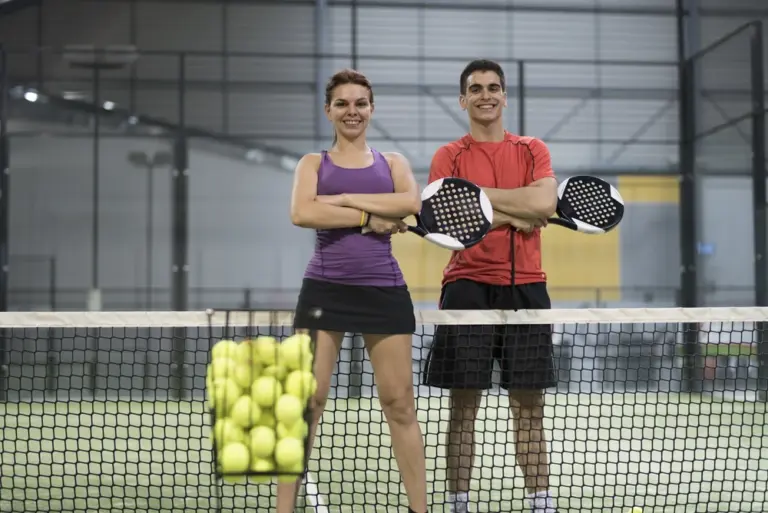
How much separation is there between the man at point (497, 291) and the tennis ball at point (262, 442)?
1.03 meters

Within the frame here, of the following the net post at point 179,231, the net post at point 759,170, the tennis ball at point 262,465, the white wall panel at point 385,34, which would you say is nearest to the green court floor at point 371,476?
the tennis ball at point 262,465

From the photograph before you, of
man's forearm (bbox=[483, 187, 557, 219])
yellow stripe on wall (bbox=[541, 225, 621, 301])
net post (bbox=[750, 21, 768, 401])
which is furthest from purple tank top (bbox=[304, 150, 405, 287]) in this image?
net post (bbox=[750, 21, 768, 401])

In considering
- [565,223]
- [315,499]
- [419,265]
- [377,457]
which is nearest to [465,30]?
[419,265]

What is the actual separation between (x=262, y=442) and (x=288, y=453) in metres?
0.06

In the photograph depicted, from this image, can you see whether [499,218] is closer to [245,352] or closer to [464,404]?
[464,404]

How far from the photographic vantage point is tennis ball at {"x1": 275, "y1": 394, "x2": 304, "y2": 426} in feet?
6.44

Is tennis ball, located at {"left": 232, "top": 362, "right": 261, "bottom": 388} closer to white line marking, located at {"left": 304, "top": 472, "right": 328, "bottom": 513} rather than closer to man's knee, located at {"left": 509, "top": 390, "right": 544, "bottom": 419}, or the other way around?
man's knee, located at {"left": 509, "top": 390, "right": 544, "bottom": 419}

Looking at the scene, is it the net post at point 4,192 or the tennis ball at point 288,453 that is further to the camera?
the net post at point 4,192

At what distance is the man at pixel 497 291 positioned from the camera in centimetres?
291

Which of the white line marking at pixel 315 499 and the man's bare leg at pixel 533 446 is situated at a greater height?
the man's bare leg at pixel 533 446

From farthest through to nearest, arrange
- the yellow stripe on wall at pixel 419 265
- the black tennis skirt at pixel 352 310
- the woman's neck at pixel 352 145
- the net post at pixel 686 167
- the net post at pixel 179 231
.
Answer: the net post at pixel 686 167, the yellow stripe on wall at pixel 419 265, the net post at pixel 179 231, the woman's neck at pixel 352 145, the black tennis skirt at pixel 352 310

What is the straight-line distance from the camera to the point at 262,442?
6.42ft

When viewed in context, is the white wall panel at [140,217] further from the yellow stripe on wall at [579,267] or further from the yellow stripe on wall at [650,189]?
the yellow stripe on wall at [650,189]

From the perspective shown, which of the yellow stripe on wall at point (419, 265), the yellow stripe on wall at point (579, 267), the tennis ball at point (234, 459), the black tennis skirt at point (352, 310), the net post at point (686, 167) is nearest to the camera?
the tennis ball at point (234, 459)
